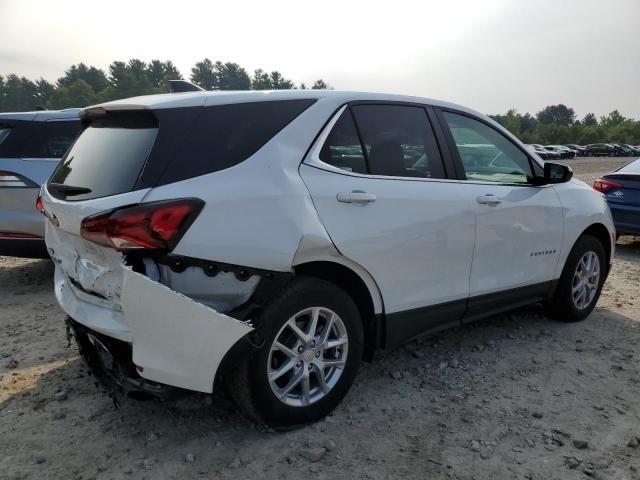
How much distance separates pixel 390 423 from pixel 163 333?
4.55 feet

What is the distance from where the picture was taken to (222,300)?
238 cm

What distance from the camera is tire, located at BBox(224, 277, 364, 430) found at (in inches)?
97.4

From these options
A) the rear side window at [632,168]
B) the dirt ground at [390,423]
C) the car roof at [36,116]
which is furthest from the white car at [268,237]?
the rear side window at [632,168]

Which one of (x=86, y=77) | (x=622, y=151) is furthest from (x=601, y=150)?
(x=86, y=77)

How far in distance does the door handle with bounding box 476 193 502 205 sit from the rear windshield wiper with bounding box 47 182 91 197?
2.33m

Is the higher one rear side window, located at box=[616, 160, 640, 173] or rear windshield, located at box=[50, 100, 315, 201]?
rear windshield, located at box=[50, 100, 315, 201]

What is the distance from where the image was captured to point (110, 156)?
2561mm

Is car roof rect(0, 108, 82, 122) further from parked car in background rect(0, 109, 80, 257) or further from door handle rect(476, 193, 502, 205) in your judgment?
door handle rect(476, 193, 502, 205)

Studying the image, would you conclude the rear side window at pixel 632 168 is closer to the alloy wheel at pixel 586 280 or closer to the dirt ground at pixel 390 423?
the alloy wheel at pixel 586 280

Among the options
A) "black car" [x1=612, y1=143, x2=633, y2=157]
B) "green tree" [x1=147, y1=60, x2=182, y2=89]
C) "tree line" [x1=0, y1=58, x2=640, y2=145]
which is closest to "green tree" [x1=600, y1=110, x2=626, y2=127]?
"tree line" [x1=0, y1=58, x2=640, y2=145]

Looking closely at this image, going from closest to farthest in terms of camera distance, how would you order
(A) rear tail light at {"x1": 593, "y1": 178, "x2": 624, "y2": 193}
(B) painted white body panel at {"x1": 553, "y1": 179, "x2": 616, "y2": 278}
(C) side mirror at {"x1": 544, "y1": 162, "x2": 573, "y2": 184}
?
(C) side mirror at {"x1": 544, "y1": 162, "x2": 573, "y2": 184} < (B) painted white body panel at {"x1": 553, "y1": 179, "x2": 616, "y2": 278} < (A) rear tail light at {"x1": 593, "y1": 178, "x2": 624, "y2": 193}

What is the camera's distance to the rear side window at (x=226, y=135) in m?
2.35

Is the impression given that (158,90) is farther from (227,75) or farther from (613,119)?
(613,119)

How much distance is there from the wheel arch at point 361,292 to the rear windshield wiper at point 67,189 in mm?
1100
